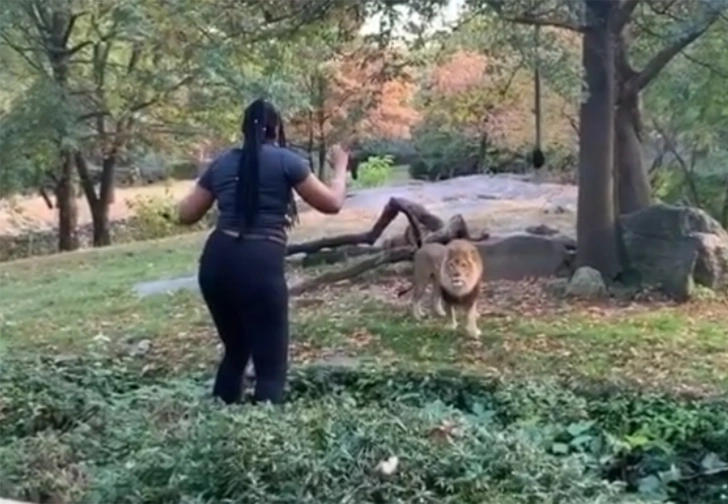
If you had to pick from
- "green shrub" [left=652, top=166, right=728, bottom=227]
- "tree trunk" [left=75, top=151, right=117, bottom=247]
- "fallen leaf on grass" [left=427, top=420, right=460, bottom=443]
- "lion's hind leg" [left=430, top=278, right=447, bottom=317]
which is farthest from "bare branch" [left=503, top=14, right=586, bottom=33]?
"tree trunk" [left=75, top=151, right=117, bottom=247]

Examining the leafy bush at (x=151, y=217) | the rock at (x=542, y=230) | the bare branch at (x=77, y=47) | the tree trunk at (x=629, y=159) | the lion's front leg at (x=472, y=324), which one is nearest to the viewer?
the lion's front leg at (x=472, y=324)

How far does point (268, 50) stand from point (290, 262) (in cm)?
Answer: 140

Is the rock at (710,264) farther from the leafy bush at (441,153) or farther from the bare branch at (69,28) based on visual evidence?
the bare branch at (69,28)

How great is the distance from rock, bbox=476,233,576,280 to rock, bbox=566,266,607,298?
178 mm

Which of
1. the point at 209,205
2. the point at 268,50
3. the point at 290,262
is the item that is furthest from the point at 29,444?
the point at 290,262

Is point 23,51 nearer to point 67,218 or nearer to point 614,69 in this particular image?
point 67,218

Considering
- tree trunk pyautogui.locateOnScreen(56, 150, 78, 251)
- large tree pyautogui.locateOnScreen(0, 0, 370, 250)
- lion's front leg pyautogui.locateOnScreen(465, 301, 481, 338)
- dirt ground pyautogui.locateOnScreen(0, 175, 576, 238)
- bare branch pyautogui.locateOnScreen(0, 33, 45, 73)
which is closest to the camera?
lion's front leg pyautogui.locateOnScreen(465, 301, 481, 338)

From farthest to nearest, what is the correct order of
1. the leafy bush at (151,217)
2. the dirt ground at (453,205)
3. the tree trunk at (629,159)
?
the leafy bush at (151,217), the dirt ground at (453,205), the tree trunk at (629,159)

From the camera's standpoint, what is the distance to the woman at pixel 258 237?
2.59 metres

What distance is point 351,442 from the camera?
6.99 ft

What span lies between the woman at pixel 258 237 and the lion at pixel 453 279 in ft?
4.03

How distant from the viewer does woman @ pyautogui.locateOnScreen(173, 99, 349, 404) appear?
259 cm

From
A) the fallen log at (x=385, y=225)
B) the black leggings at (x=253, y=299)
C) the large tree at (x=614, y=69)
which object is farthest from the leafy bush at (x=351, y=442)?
the fallen log at (x=385, y=225)

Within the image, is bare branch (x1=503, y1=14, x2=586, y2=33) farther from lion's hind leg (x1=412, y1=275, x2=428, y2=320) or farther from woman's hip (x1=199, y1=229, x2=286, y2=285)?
woman's hip (x1=199, y1=229, x2=286, y2=285)
